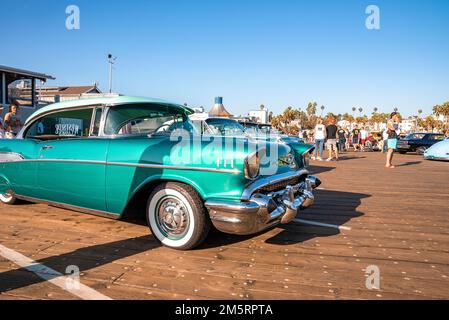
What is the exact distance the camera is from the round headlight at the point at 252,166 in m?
2.76

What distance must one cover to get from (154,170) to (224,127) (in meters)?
4.41

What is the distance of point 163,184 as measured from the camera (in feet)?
10.0

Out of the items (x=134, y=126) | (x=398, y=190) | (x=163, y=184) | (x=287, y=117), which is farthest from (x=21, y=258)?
(x=287, y=117)

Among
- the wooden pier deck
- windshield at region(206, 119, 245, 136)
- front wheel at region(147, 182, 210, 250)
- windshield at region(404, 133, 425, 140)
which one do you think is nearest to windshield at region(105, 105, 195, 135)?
front wheel at region(147, 182, 210, 250)

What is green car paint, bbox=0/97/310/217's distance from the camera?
2812mm

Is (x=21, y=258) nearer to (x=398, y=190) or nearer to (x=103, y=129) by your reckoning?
(x=103, y=129)

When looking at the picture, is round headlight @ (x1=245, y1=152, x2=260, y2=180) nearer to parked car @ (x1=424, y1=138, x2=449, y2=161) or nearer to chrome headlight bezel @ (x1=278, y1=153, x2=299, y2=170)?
chrome headlight bezel @ (x1=278, y1=153, x2=299, y2=170)

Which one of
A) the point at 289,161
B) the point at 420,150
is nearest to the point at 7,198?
the point at 289,161

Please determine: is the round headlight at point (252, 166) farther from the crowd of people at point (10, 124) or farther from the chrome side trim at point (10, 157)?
the crowd of people at point (10, 124)

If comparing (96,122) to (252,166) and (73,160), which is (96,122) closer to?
(73,160)

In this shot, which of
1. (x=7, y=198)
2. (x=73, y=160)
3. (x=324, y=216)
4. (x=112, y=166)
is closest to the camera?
(x=112, y=166)

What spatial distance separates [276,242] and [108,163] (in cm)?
183

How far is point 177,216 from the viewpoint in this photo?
299 centimetres

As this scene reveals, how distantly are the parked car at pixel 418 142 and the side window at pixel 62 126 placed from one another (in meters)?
20.6
